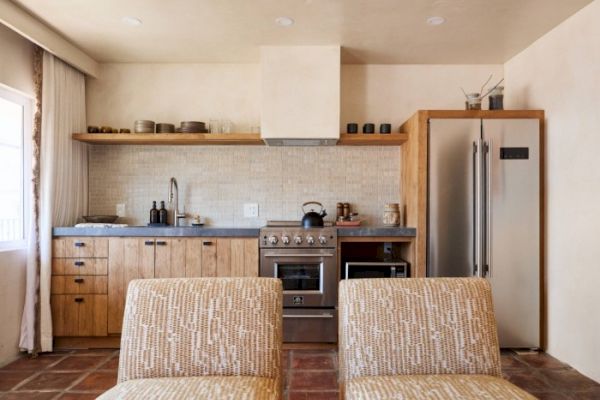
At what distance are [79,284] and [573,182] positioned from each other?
155 inches

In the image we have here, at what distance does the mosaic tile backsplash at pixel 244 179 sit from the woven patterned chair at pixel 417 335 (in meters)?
2.28

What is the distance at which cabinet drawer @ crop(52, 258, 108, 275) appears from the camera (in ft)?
10.0

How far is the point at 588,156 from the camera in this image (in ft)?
8.38

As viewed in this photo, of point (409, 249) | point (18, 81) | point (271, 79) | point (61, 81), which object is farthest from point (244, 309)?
point (61, 81)

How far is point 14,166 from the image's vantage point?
2.91 m

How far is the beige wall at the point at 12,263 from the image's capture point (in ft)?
8.95

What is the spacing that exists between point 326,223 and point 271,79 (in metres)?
1.45

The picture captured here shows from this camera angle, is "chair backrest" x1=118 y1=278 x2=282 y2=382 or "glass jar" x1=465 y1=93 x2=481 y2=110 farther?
"glass jar" x1=465 y1=93 x2=481 y2=110

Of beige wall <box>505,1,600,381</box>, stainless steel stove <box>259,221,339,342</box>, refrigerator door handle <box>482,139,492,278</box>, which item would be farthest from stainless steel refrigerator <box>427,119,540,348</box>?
stainless steel stove <box>259,221,339,342</box>

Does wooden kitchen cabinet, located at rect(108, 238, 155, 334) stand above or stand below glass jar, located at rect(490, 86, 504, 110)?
below

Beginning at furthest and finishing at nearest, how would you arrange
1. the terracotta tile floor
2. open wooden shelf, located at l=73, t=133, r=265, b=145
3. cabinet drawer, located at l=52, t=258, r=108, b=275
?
1. open wooden shelf, located at l=73, t=133, r=265, b=145
2. cabinet drawer, located at l=52, t=258, r=108, b=275
3. the terracotta tile floor

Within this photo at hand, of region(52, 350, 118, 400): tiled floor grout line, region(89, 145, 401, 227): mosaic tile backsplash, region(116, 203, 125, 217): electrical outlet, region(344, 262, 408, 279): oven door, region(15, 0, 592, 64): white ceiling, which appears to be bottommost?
region(52, 350, 118, 400): tiled floor grout line

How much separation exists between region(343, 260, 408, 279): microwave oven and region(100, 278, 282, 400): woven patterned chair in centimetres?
176

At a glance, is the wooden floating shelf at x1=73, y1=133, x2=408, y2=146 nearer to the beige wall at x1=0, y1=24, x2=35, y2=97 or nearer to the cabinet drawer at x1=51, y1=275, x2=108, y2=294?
the beige wall at x1=0, y1=24, x2=35, y2=97
